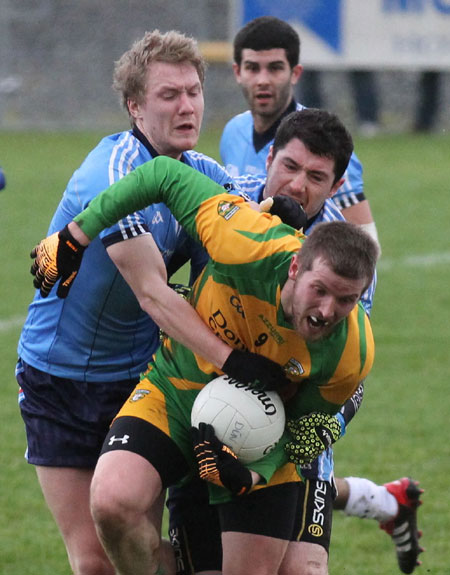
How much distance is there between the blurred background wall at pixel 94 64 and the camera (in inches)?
901

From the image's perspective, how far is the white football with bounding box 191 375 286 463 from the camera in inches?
171

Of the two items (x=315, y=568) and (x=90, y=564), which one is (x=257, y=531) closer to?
(x=315, y=568)

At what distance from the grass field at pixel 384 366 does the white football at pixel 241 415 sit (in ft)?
4.34

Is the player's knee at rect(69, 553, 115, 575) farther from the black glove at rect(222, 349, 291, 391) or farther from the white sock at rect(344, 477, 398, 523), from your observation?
the white sock at rect(344, 477, 398, 523)

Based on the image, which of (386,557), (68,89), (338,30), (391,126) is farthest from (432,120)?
(386,557)

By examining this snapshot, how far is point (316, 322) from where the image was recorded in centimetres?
414

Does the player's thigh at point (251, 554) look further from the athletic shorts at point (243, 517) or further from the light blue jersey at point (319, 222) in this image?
the light blue jersey at point (319, 222)

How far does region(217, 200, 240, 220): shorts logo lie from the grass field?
190cm

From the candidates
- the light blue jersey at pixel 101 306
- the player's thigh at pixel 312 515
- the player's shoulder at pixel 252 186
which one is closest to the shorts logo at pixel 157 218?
the light blue jersey at pixel 101 306

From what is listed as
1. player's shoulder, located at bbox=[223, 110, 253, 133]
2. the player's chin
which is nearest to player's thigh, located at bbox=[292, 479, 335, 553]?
the player's chin

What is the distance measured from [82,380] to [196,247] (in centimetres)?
68

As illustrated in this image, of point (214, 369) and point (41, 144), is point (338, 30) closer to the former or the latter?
point (41, 144)

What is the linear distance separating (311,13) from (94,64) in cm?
460

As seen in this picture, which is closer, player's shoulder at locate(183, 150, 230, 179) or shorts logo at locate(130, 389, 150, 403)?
shorts logo at locate(130, 389, 150, 403)
